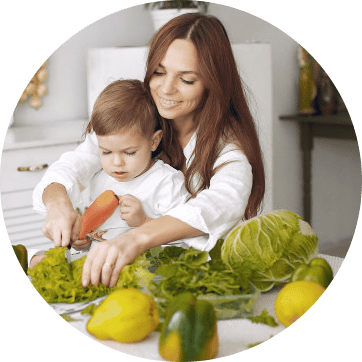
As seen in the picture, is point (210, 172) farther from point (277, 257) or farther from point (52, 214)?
point (52, 214)

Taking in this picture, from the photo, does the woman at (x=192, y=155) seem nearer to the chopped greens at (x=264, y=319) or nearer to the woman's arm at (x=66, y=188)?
the woman's arm at (x=66, y=188)

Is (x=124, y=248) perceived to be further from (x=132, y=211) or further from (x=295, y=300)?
(x=295, y=300)

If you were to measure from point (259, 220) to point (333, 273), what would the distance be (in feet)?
0.79

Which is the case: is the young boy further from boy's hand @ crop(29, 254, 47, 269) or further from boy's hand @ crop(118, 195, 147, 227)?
boy's hand @ crop(29, 254, 47, 269)

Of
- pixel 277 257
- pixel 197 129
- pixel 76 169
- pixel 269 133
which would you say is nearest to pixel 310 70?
pixel 269 133

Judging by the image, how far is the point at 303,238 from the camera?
1.71 metres

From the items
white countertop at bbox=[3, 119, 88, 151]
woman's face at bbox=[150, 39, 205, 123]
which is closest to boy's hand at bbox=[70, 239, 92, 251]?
white countertop at bbox=[3, 119, 88, 151]

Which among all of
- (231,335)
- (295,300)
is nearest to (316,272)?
(295,300)

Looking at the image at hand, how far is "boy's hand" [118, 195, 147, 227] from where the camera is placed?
167 centimetres

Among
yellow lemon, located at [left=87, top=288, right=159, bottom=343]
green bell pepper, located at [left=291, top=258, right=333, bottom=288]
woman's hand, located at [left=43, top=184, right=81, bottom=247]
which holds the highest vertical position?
woman's hand, located at [left=43, top=184, right=81, bottom=247]

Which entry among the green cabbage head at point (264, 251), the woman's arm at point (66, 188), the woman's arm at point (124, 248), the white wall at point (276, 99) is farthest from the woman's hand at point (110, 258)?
the white wall at point (276, 99)

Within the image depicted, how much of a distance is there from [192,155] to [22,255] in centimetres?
50

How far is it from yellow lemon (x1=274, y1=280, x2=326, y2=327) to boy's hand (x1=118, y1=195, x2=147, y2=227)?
0.37 meters

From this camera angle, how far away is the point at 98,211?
168 cm
